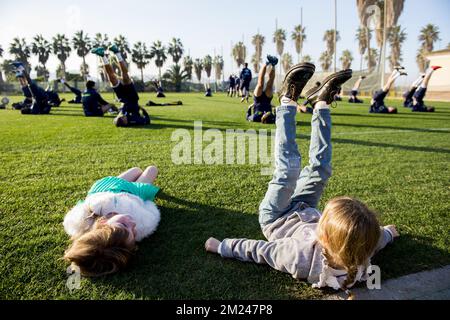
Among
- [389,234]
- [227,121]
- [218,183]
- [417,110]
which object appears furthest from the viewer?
[417,110]

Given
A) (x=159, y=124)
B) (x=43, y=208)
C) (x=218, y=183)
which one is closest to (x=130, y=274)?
(x=43, y=208)

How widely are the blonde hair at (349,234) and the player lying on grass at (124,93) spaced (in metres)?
8.22

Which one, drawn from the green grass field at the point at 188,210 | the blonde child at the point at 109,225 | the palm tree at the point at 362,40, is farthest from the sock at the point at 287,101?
the palm tree at the point at 362,40

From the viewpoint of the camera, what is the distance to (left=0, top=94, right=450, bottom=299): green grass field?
6.95ft

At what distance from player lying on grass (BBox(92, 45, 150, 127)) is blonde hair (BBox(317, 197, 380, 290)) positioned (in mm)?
8223

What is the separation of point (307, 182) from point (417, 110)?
50.0 ft

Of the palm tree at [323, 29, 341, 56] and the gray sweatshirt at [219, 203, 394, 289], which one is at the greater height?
the palm tree at [323, 29, 341, 56]

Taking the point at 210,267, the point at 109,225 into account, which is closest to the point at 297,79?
the point at 210,267

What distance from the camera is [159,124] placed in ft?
32.0

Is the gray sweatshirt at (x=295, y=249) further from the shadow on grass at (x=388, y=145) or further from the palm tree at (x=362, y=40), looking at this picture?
the palm tree at (x=362, y=40)

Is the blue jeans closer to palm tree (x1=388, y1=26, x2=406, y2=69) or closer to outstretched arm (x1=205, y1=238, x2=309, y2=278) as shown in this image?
outstretched arm (x1=205, y1=238, x2=309, y2=278)

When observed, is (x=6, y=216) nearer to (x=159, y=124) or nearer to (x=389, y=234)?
(x=389, y=234)

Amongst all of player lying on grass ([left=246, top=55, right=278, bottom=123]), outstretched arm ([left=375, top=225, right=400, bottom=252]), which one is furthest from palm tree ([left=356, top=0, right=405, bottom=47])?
outstretched arm ([left=375, top=225, right=400, bottom=252])

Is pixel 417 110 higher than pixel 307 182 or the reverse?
higher
